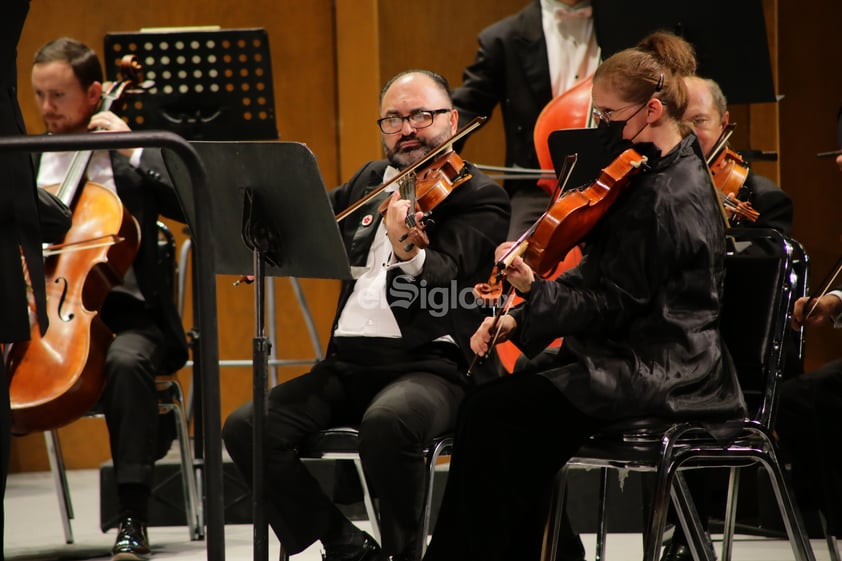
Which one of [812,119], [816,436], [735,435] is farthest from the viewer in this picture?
[812,119]

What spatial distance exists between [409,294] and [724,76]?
1.17m

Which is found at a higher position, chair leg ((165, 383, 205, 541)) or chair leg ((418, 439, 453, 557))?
chair leg ((418, 439, 453, 557))

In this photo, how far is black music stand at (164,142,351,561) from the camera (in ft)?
7.14

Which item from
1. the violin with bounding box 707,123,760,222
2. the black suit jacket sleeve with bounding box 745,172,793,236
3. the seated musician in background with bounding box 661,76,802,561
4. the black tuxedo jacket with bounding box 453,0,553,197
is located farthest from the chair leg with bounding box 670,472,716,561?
the black tuxedo jacket with bounding box 453,0,553,197

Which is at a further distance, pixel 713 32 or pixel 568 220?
pixel 713 32

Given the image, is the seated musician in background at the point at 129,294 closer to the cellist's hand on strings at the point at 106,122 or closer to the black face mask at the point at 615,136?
the cellist's hand on strings at the point at 106,122

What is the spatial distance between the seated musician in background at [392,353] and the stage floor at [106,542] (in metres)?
0.59

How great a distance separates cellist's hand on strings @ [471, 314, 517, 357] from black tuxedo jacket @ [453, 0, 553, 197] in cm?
150

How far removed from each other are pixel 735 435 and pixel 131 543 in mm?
1635

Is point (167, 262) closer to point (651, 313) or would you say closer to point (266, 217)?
point (266, 217)

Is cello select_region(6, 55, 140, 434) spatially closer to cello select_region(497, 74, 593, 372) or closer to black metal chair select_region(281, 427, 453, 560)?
black metal chair select_region(281, 427, 453, 560)

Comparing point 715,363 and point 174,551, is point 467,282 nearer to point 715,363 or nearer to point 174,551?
point 715,363

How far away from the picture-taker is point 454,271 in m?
2.54

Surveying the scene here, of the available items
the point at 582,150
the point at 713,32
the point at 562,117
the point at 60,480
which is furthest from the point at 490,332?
the point at 60,480
